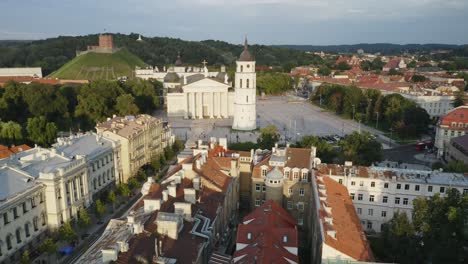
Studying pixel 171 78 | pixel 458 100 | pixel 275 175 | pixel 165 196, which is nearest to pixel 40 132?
pixel 165 196

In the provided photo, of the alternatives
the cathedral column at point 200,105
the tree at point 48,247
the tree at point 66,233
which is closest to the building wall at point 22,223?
the tree at point 48,247

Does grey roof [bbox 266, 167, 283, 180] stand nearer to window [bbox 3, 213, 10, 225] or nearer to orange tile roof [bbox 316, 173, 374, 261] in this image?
orange tile roof [bbox 316, 173, 374, 261]

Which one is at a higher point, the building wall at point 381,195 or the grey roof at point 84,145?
the grey roof at point 84,145

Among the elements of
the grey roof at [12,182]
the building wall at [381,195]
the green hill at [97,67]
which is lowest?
the building wall at [381,195]

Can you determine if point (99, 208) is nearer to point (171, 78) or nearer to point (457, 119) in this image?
point (457, 119)

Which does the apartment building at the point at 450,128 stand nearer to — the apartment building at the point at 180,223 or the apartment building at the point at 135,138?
the apartment building at the point at 180,223

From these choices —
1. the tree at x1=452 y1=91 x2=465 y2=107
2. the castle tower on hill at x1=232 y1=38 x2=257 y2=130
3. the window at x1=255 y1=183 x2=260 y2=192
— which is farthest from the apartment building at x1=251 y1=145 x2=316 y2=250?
the tree at x1=452 y1=91 x2=465 y2=107
